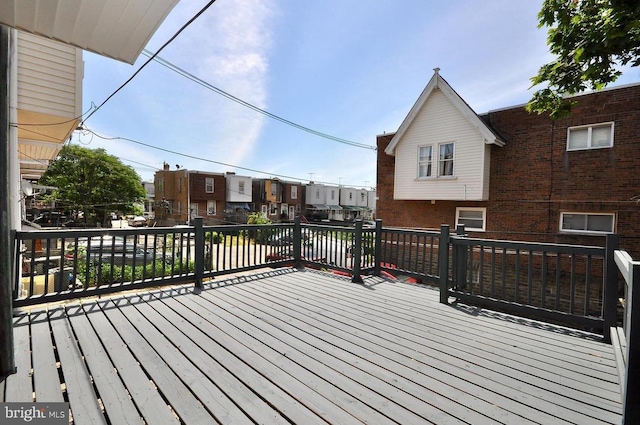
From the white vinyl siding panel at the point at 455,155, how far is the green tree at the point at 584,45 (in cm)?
413

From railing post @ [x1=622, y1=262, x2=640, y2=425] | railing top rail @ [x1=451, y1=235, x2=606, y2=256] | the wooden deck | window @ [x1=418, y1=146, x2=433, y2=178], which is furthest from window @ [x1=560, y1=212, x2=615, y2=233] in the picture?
railing post @ [x1=622, y1=262, x2=640, y2=425]

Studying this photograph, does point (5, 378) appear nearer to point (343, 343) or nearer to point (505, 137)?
point (343, 343)

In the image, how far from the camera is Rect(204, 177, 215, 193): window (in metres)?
27.3

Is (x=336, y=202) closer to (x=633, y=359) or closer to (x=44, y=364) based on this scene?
(x=44, y=364)

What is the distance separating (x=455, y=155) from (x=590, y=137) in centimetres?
371

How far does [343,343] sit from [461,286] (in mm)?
2230

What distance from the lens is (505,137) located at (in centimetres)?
981

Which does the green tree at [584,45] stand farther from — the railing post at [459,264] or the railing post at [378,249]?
the railing post at [378,249]

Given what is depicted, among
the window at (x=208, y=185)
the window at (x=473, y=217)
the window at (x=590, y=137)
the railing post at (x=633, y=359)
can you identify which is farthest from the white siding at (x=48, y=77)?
the window at (x=208, y=185)

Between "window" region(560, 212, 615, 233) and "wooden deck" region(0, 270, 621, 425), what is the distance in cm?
782

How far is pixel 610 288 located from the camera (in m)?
2.71

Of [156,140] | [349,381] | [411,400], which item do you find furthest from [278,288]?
[156,140]

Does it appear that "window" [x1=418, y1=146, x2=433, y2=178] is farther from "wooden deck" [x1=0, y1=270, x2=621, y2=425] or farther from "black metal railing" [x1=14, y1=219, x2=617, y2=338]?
"wooden deck" [x1=0, y1=270, x2=621, y2=425]

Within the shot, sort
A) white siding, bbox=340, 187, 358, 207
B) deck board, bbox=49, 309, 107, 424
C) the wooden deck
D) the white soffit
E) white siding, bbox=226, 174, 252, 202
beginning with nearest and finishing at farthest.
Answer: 1. deck board, bbox=49, 309, 107, 424
2. the wooden deck
3. the white soffit
4. white siding, bbox=226, 174, 252, 202
5. white siding, bbox=340, 187, 358, 207
